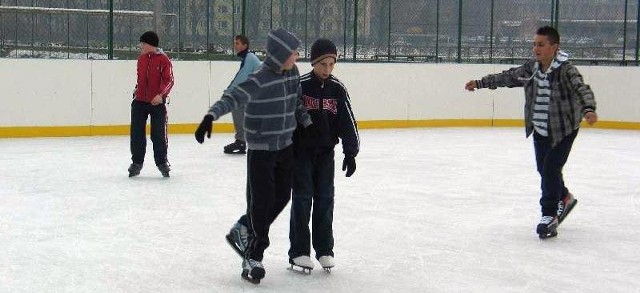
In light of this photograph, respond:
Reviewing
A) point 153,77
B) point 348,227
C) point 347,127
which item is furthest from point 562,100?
point 153,77

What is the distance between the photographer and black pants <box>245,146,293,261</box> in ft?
16.9

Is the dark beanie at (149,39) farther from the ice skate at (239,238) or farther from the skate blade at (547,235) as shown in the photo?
the ice skate at (239,238)

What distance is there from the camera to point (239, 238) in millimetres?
5340

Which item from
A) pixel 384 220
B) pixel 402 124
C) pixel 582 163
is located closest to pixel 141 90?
pixel 384 220

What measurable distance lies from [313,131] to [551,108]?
1.94 meters

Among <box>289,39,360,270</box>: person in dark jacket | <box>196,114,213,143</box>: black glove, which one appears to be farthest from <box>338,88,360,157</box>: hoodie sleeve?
<box>196,114,213,143</box>: black glove

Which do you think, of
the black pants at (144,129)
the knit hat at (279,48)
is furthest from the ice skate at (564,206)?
the black pants at (144,129)

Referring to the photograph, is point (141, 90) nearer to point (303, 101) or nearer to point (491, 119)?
point (303, 101)

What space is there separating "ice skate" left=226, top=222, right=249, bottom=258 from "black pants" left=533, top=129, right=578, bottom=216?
2.23 m

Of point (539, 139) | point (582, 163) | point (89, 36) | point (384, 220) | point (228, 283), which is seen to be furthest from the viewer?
point (89, 36)

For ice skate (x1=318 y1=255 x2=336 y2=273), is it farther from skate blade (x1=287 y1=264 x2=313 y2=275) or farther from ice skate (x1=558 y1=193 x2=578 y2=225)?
ice skate (x1=558 y1=193 x2=578 y2=225)

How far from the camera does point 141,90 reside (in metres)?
9.48

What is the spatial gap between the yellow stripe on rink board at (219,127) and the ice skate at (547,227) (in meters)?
8.67

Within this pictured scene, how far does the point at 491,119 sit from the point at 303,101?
12433 mm
